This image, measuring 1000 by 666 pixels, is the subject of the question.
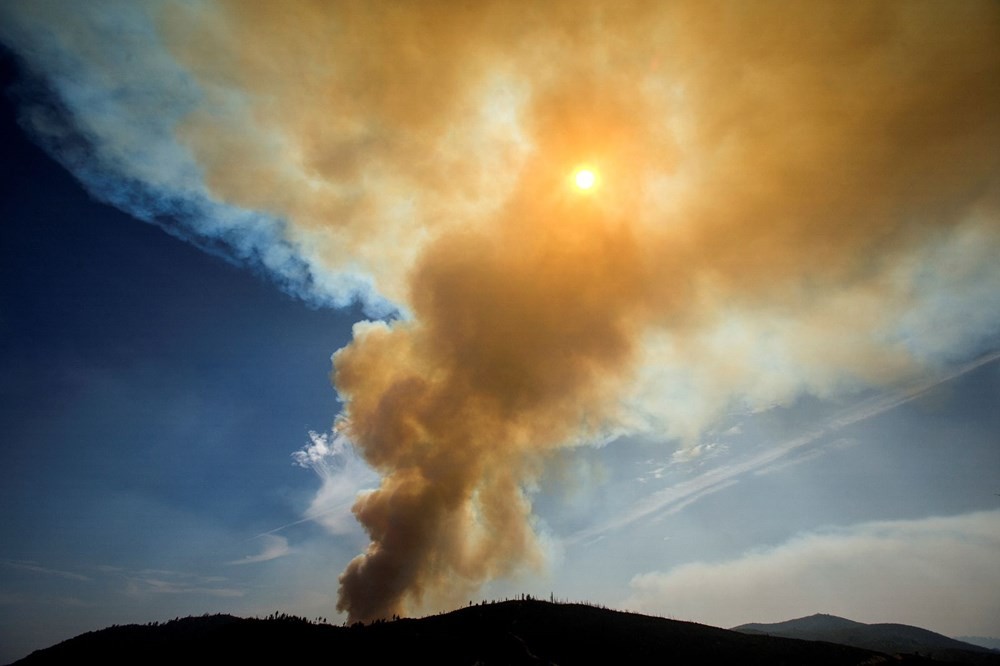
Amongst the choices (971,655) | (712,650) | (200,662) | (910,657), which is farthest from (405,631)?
(971,655)

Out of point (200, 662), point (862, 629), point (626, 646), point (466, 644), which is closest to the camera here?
point (200, 662)

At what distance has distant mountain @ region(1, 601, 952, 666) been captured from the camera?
47.5 m

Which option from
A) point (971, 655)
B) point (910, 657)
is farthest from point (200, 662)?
point (971, 655)

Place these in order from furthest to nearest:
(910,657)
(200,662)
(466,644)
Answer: (910,657)
(466,644)
(200,662)

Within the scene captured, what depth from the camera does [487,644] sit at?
5156 centimetres

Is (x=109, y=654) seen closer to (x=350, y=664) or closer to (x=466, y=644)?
(x=350, y=664)

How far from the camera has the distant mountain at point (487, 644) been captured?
47.5 m

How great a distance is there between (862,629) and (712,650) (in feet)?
709

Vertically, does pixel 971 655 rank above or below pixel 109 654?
below

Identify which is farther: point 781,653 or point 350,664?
point 781,653

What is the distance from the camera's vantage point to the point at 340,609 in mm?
65062

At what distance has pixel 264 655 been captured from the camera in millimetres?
45875

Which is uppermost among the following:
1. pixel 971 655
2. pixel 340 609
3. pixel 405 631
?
pixel 340 609

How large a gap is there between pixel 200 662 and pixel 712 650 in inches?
2364
